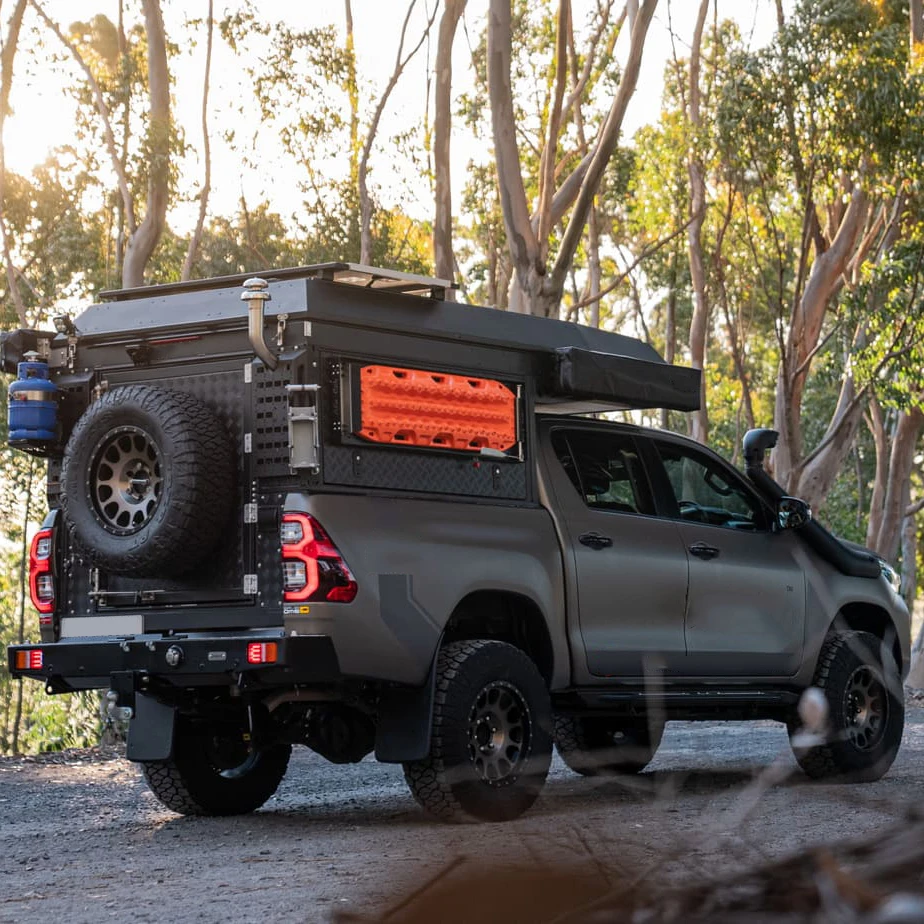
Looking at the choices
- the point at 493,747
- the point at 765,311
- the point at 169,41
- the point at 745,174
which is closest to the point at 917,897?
the point at 493,747

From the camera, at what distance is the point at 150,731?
749 cm

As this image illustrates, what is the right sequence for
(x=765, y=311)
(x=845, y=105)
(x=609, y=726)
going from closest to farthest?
(x=609, y=726), (x=845, y=105), (x=765, y=311)

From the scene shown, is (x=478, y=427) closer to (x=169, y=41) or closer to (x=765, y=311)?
(x=169, y=41)

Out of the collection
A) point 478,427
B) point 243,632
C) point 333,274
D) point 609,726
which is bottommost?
point 609,726

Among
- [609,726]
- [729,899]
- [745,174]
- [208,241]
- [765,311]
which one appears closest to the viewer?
[729,899]

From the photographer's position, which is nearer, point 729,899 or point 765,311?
point 729,899

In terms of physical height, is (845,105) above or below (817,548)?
above

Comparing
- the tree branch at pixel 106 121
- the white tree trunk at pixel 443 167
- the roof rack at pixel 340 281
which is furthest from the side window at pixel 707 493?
the tree branch at pixel 106 121

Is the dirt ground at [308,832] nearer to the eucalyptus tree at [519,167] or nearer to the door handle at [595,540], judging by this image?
the door handle at [595,540]

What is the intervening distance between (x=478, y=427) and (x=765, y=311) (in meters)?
29.9

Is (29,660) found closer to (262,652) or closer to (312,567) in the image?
Result: (262,652)

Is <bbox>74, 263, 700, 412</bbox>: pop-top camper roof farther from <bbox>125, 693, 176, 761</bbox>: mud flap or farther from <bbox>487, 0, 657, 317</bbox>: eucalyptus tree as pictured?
<bbox>487, 0, 657, 317</bbox>: eucalyptus tree

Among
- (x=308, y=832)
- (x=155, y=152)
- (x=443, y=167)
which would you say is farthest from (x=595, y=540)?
(x=155, y=152)

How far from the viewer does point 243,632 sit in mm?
7098
